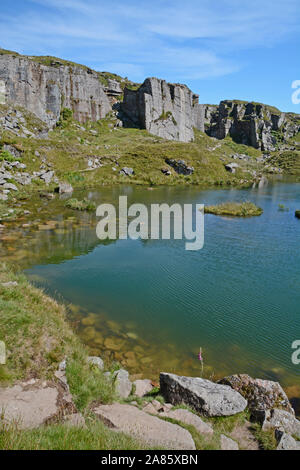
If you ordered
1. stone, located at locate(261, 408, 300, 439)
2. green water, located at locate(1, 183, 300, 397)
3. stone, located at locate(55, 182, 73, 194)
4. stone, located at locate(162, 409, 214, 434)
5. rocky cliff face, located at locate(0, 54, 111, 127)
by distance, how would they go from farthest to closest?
rocky cliff face, located at locate(0, 54, 111, 127) < stone, located at locate(55, 182, 73, 194) < green water, located at locate(1, 183, 300, 397) < stone, located at locate(261, 408, 300, 439) < stone, located at locate(162, 409, 214, 434)

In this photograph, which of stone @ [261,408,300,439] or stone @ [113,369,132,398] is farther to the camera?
stone @ [113,369,132,398]

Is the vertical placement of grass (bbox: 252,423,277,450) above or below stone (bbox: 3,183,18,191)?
below

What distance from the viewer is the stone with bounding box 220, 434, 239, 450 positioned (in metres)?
7.11

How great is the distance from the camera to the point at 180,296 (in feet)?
59.4

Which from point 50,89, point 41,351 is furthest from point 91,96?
point 41,351

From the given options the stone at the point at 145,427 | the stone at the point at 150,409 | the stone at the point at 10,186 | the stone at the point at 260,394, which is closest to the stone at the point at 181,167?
the stone at the point at 10,186

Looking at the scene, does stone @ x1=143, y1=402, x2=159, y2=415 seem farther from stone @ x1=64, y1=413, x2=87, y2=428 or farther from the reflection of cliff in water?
the reflection of cliff in water

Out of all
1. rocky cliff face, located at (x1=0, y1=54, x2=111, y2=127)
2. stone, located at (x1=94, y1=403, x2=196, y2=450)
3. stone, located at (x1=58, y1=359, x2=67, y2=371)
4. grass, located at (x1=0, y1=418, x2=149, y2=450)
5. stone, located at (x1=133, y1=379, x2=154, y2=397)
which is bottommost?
stone, located at (x1=133, y1=379, x2=154, y2=397)

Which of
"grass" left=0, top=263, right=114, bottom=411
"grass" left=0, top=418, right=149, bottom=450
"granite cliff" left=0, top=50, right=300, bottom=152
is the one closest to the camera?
"grass" left=0, top=418, right=149, bottom=450

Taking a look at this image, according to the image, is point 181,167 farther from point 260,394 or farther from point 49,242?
point 260,394

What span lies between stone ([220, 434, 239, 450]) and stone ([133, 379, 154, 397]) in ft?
10.4

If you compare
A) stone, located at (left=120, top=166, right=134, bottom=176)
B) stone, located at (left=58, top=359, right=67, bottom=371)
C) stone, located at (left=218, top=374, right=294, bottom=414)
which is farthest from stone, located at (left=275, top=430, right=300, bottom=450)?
stone, located at (left=120, top=166, right=134, bottom=176)

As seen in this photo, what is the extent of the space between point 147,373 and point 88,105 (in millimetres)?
122896
